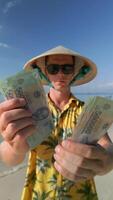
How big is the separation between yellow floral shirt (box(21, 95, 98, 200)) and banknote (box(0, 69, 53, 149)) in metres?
0.46

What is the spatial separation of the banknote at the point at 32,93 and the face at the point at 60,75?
0.63 m

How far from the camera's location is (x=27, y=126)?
1.38 metres

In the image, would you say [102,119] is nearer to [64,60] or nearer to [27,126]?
[27,126]

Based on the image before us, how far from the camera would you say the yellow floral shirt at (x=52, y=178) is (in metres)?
1.83

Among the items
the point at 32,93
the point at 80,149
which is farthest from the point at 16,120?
the point at 80,149

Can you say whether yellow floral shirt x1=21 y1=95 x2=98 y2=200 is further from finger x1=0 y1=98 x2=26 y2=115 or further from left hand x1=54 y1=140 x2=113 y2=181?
finger x1=0 y1=98 x2=26 y2=115

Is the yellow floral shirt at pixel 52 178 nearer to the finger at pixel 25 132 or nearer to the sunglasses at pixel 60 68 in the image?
the sunglasses at pixel 60 68

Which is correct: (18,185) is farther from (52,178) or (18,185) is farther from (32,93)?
(32,93)

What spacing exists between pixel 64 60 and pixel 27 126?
Answer: 91 cm

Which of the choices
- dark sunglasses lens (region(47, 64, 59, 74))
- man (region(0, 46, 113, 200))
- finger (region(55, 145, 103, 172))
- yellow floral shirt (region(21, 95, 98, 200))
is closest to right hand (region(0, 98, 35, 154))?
man (region(0, 46, 113, 200))

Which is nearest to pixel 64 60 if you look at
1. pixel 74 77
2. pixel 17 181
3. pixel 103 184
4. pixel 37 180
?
pixel 74 77

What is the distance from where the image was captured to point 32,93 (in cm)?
137

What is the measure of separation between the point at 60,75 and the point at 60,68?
0.14ft

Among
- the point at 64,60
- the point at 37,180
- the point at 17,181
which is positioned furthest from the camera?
the point at 17,181
